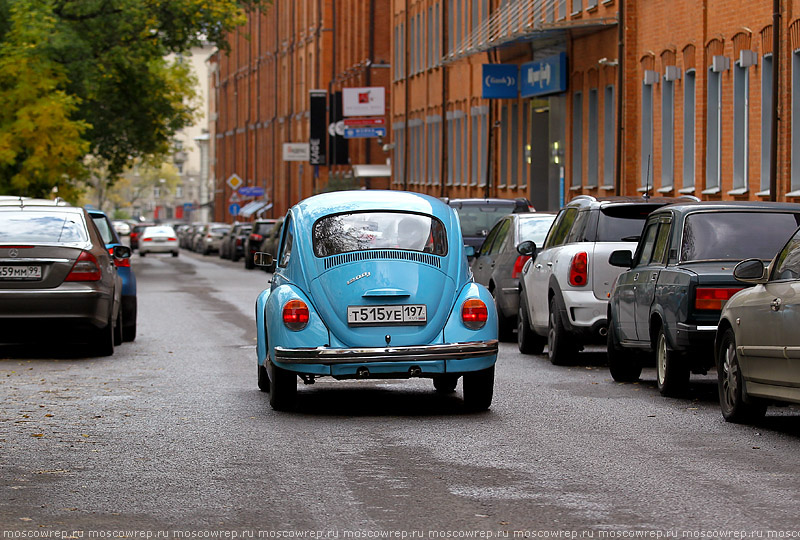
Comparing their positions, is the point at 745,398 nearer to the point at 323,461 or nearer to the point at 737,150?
the point at 323,461

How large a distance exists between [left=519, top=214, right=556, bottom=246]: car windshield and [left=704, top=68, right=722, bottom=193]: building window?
10198mm

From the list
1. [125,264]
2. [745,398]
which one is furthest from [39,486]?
[125,264]

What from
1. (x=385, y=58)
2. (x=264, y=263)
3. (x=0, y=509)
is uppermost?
(x=385, y=58)

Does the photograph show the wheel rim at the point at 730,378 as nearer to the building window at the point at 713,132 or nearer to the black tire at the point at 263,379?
the black tire at the point at 263,379

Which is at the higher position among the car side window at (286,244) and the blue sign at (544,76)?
the blue sign at (544,76)

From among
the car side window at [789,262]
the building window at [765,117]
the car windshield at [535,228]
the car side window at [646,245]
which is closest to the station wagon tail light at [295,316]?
the car side window at [789,262]

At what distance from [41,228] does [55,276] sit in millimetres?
780

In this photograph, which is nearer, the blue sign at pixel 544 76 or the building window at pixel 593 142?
the building window at pixel 593 142

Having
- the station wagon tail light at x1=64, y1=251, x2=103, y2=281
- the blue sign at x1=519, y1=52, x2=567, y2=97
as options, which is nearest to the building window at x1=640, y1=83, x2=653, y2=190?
the blue sign at x1=519, y1=52, x2=567, y2=97

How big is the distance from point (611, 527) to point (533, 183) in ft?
123

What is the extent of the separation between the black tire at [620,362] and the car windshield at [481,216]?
10.8 meters

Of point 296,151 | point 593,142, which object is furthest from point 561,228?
point 296,151

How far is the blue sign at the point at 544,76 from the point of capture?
40.5 meters

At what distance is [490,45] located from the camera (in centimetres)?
4181
